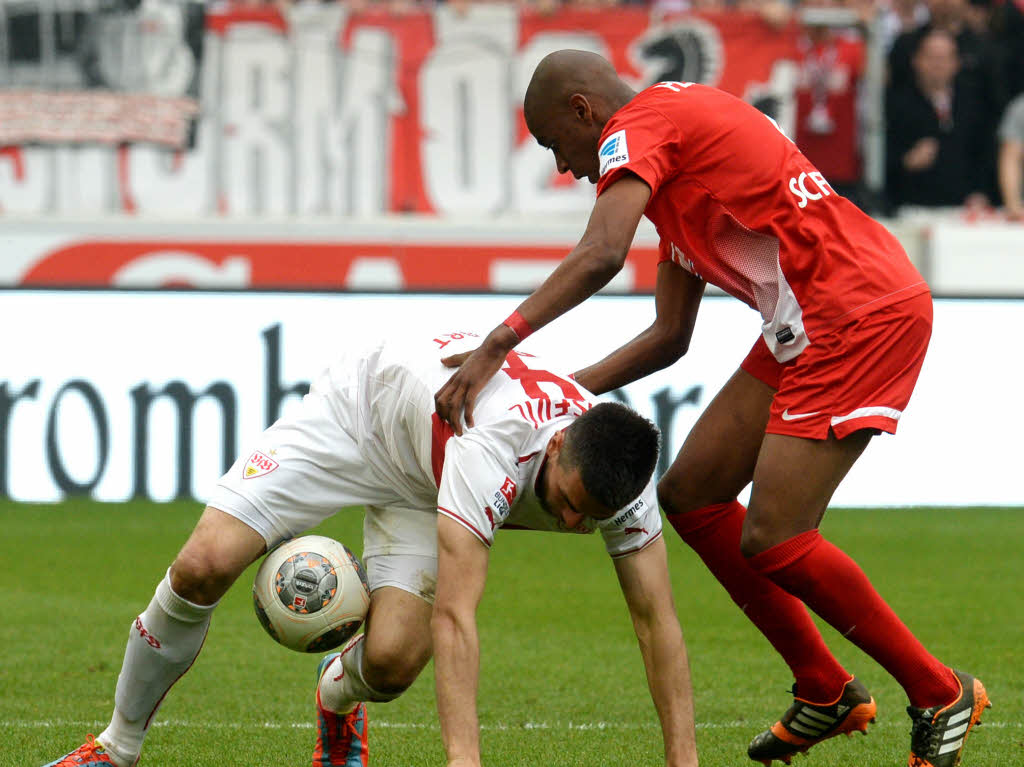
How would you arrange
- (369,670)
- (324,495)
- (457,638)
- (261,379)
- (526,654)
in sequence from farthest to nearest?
(261,379) < (526,654) < (324,495) < (369,670) < (457,638)

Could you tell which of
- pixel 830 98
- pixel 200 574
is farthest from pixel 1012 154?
pixel 200 574

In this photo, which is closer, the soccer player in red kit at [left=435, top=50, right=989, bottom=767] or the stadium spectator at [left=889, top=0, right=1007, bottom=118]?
the soccer player in red kit at [left=435, top=50, right=989, bottom=767]

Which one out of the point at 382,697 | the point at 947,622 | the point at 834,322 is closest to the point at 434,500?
the point at 382,697

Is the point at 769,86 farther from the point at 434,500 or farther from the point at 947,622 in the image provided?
the point at 434,500

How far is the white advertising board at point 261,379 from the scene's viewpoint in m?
11.1

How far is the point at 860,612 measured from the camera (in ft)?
16.9

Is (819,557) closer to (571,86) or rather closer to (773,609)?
(773,609)

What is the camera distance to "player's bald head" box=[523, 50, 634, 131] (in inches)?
201

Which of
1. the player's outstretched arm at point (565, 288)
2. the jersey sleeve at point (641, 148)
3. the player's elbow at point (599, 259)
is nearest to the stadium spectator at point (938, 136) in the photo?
the jersey sleeve at point (641, 148)

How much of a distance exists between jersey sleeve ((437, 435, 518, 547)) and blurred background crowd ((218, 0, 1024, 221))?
32.9 ft

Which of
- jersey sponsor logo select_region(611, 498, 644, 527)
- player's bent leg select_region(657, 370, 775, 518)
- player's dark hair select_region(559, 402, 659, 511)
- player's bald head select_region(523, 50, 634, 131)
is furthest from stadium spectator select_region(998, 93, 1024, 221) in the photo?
player's dark hair select_region(559, 402, 659, 511)

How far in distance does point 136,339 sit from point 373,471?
21.1 ft

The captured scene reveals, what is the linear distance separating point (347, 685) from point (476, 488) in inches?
43.2

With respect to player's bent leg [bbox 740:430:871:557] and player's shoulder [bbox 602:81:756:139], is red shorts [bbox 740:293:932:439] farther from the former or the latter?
player's shoulder [bbox 602:81:756:139]
